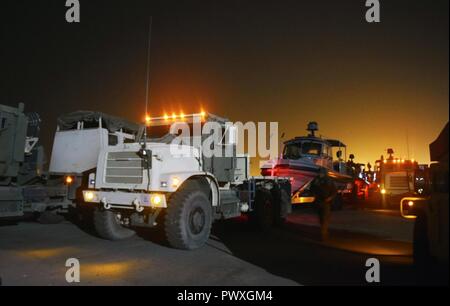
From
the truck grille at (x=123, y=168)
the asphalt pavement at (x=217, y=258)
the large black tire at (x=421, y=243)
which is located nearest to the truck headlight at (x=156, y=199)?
the truck grille at (x=123, y=168)

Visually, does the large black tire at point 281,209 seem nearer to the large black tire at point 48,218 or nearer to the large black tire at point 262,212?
the large black tire at point 262,212

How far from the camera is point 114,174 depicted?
309 inches

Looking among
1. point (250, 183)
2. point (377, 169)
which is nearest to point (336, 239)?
point (250, 183)

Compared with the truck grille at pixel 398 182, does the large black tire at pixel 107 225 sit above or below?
below

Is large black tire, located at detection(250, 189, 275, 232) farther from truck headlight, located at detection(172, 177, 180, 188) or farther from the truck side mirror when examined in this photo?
the truck side mirror

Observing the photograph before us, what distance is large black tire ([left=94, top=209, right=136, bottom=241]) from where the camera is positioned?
8.34 metres

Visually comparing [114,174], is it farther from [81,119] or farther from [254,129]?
[81,119]

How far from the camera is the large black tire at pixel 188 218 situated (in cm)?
716

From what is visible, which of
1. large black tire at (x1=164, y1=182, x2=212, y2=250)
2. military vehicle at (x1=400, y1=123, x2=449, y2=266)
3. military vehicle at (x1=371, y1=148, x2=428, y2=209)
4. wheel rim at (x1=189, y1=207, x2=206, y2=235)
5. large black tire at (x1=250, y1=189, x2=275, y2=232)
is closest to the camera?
military vehicle at (x1=400, y1=123, x2=449, y2=266)

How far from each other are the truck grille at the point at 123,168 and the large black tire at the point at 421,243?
16.3ft

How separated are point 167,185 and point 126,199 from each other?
90 cm

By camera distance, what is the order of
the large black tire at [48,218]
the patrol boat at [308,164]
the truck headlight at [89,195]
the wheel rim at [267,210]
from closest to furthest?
the truck headlight at [89,195] < the wheel rim at [267,210] < the large black tire at [48,218] < the patrol boat at [308,164]

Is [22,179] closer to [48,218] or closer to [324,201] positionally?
[48,218]

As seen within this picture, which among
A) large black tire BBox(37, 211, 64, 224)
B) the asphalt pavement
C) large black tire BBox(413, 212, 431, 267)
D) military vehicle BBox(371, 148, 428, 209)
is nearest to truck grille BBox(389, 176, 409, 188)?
military vehicle BBox(371, 148, 428, 209)
